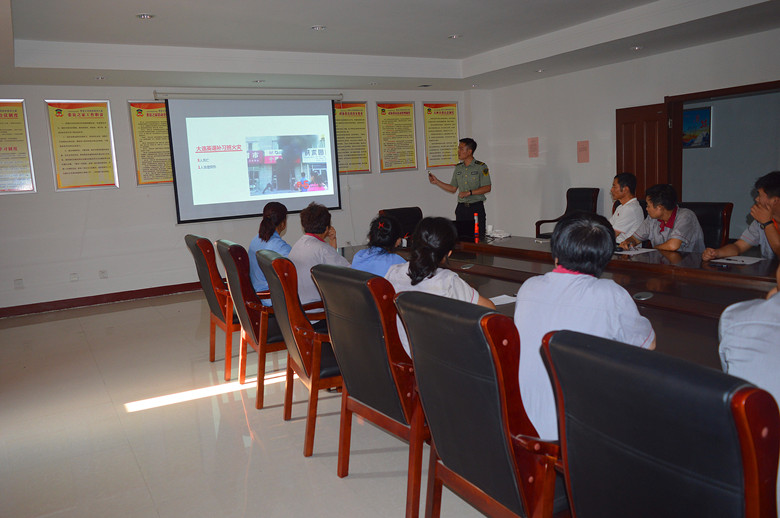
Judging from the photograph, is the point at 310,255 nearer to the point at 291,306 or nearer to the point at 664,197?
the point at 291,306

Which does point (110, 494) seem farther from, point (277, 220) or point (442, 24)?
point (442, 24)

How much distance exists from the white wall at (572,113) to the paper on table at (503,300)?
13.8 ft

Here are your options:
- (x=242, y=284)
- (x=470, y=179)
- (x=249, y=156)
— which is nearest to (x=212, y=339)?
(x=242, y=284)

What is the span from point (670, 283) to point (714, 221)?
5.57ft

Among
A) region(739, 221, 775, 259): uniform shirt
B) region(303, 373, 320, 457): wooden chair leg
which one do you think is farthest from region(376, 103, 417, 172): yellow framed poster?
region(303, 373, 320, 457): wooden chair leg

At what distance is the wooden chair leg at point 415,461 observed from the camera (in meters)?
2.02

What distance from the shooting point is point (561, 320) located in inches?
63.2

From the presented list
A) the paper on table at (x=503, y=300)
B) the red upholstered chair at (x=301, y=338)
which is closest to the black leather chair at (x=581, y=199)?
the paper on table at (x=503, y=300)

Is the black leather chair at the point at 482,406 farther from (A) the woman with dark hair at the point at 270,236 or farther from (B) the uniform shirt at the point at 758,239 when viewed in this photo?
(B) the uniform shirt at the point at 758,239

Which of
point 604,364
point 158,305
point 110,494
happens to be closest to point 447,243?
point 604,364

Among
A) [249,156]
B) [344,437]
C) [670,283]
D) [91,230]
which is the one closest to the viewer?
[344,437]

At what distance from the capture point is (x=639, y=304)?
2.45m

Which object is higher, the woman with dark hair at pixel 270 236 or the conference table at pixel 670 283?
the woman with dark hair at pixel 270 236

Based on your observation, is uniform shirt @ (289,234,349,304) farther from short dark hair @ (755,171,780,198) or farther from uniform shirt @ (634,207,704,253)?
short dark hair @ (755,171,780,198)
